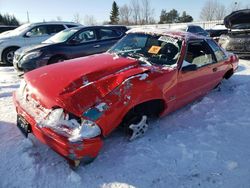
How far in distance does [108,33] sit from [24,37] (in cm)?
363

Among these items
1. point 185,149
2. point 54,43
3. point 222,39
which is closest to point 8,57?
point 54,43

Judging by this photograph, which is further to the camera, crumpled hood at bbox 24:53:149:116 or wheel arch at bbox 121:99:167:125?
wheel arch at bbox 121:99:167:125

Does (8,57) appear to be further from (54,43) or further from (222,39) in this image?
(222,39)

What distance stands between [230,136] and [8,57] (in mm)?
8703

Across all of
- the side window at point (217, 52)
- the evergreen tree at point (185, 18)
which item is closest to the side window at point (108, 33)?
the side window at point (217, 52)

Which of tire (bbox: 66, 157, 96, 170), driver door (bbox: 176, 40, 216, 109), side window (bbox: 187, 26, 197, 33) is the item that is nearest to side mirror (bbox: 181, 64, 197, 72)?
driver door (bbox: 176, 40, 216, 109)

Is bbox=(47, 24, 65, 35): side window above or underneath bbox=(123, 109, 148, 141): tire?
above

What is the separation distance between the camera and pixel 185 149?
354 centimetres

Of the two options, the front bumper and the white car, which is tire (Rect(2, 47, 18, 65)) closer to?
the white car

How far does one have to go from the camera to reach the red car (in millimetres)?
2969

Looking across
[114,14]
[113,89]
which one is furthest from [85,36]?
[114,14]

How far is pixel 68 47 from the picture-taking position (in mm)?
7641

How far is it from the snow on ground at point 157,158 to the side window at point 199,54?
929 mm

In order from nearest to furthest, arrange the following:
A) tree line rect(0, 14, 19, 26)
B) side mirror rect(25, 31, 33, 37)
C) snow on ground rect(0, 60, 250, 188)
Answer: snow on ground rect(0, 60, 250, 188), side mirror rect(25, 31, 33, 37), tree line rect(0, 14, 19, 26)
